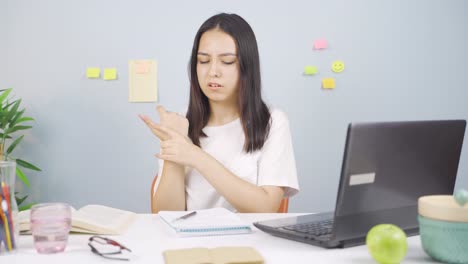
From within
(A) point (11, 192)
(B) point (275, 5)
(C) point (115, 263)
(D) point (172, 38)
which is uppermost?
(B) point (275, 5)

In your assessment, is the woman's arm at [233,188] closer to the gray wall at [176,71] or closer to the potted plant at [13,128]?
the gray wall at [176,71]

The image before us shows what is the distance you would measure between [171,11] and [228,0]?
1.10ft

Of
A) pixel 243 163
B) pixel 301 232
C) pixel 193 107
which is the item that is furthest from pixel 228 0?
pixel 301 232

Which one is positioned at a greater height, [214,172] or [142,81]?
[142,81]

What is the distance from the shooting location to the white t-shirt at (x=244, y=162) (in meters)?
1.66

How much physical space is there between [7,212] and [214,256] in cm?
41

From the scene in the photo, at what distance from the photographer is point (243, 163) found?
1.70m

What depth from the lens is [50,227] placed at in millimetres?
984

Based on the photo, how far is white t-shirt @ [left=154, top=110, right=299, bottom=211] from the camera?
1656 millimetres

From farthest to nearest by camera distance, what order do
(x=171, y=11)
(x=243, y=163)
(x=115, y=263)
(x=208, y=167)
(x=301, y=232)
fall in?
(x=171, y=11)
(x=243, y=163)
(x=208, y=167)
(x=301, y=232)
(x=115, y=263)

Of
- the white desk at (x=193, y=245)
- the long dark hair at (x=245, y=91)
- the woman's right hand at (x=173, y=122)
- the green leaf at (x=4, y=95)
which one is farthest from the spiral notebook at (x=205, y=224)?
the green leaf at (x=4, y=95)

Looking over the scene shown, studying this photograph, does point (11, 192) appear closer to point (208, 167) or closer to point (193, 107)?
point (208, 167)

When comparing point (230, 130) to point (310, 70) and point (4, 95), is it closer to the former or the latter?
point (310, 70)

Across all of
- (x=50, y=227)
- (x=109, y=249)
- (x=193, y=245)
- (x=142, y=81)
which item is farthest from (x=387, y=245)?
(x=142, y=81)
